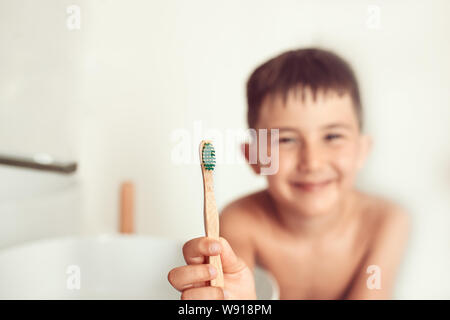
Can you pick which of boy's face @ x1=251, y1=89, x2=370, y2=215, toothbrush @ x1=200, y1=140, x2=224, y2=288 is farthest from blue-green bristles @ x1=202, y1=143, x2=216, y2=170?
boy's face @ x1=251, y1=89, x2=370, y2=215

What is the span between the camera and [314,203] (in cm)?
47

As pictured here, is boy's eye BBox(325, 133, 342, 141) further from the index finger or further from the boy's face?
the index finger

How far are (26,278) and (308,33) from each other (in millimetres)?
402

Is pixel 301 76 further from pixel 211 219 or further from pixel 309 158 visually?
pixel 211 219

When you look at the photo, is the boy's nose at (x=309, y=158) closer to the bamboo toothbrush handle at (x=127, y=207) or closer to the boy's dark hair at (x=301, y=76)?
the boy's dark hair at (x=301, y=76)

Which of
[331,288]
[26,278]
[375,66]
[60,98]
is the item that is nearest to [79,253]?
[26,278]

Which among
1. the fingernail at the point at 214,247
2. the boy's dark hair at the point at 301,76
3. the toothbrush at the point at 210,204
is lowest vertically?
the fingernail at the point at 214,247

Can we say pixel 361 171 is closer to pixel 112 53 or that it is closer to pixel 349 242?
pixel 349 242

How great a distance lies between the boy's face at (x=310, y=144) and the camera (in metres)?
0.43

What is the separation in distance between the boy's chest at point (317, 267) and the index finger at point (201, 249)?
7.3 inches

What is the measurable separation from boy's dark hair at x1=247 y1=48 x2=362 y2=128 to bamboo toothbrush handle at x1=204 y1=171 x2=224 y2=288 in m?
0.17

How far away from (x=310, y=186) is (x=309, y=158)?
34 millimetres

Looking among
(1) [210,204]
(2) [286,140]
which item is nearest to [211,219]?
(1) [210,204]

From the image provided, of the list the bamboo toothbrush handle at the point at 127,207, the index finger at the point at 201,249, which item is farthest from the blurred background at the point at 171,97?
the index finger at the point at 201,249
